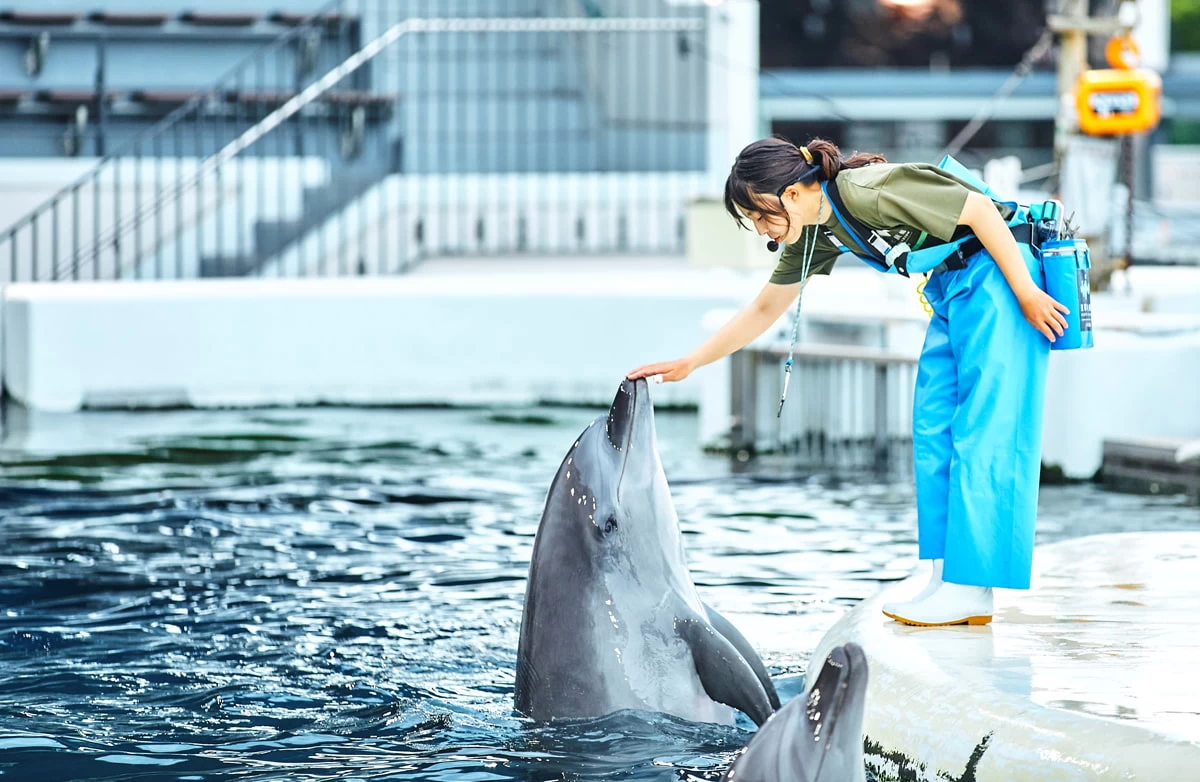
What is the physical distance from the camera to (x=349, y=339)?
11859 mm

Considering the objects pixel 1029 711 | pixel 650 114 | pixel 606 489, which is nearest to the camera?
pixel 1029 711

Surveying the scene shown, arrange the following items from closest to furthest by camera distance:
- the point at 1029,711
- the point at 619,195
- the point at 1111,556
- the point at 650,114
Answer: the point at 1029,711 < the point at 1111,556 < the point at 619,195 < the point at 650,114

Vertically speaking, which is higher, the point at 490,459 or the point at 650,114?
the point at 650,114

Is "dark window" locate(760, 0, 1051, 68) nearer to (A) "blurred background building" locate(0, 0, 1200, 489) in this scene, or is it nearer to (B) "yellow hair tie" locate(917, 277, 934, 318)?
(A) "blurred background building" locate(0, 0, 1200, 489)

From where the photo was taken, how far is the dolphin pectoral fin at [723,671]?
3799 millimetres

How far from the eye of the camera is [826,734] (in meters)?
2.73

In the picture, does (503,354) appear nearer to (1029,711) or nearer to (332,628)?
(332,628)

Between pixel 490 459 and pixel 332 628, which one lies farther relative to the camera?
pixel 490 459

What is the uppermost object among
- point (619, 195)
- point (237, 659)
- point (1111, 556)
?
point (619, 195)

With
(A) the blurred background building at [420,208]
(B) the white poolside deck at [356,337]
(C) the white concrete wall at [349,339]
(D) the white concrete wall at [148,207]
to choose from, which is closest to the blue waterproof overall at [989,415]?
(A) the blurred background building at [420,208]

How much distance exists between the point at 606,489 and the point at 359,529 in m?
3.75

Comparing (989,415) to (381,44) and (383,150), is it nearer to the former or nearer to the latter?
(381,44)

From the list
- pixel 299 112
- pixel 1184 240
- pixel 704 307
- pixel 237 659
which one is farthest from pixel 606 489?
pixel 1184 240

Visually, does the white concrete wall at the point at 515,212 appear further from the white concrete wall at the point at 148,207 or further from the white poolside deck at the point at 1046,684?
the white poolside deck at the point at 1046,684
